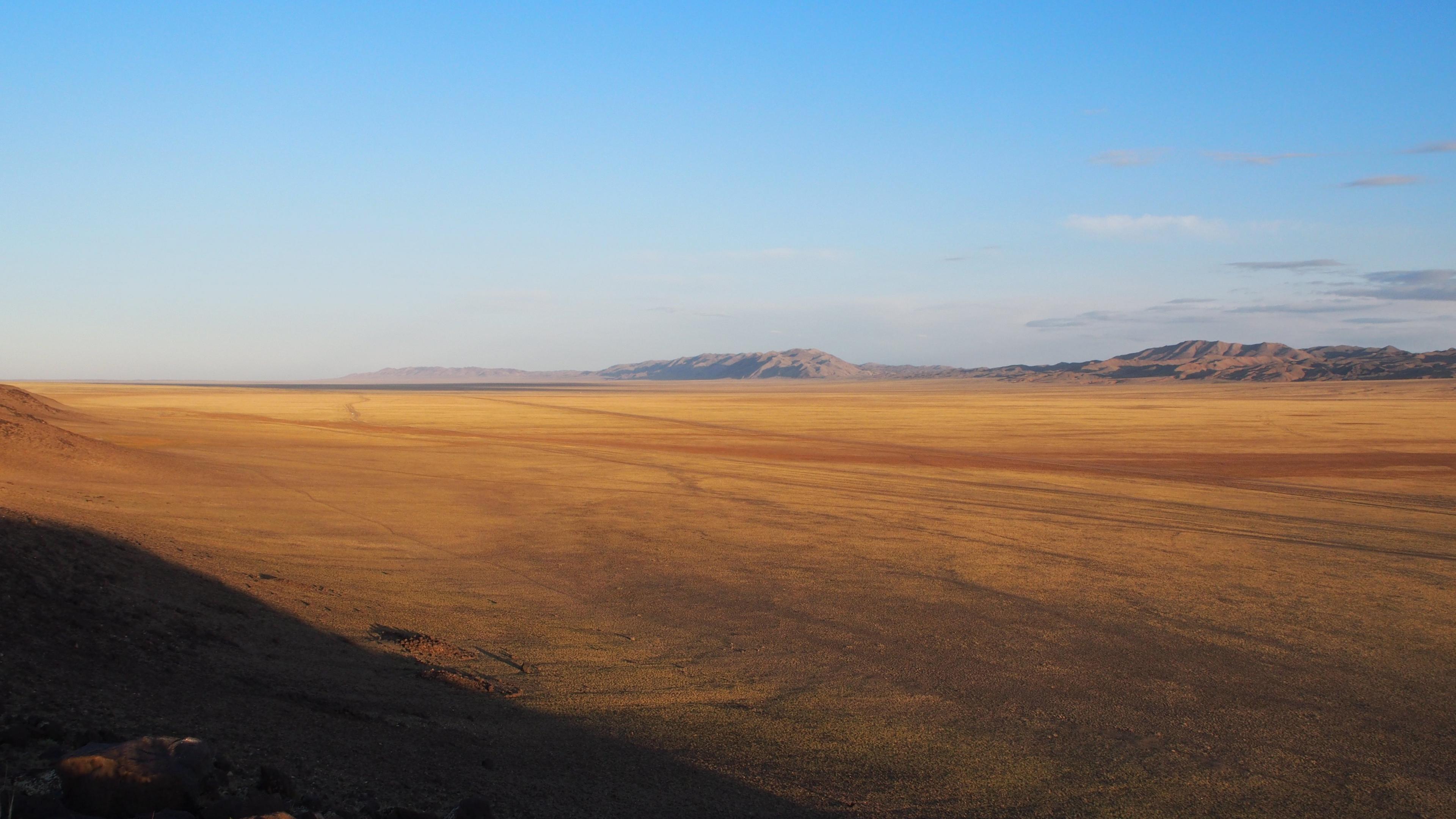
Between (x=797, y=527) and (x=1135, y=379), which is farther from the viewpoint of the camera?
(x=1135, y=379)

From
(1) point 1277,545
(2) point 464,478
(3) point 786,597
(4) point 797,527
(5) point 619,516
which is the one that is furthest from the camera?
(2) point 464,478

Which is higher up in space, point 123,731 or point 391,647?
point 123,731

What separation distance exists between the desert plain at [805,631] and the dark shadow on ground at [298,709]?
0.13 feet

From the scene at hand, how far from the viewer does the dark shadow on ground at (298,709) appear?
16.1ft

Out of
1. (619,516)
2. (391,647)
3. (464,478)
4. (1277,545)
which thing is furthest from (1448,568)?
(464,478)

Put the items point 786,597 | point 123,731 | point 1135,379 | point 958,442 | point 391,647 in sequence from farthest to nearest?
point 1135,379
point 958,442
point 786,597
point 391,647
point 123,731

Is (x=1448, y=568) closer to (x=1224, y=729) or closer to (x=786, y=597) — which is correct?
(x=1224, y=729)

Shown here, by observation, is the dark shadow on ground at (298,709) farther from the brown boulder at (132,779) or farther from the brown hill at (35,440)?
the brown hill at (35,440)

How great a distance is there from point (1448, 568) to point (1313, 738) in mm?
8894

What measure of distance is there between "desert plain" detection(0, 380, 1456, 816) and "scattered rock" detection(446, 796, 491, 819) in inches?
11.9

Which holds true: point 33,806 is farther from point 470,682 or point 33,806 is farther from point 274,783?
point 470,682

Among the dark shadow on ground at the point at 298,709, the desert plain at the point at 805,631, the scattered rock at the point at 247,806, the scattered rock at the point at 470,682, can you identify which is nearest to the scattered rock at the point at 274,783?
the scattered rock at the point at 247,806

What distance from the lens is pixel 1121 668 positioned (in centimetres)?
857

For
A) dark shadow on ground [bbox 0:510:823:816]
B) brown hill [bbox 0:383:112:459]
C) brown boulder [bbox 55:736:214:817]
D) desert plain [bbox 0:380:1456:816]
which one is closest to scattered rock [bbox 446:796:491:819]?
dark shadow on ground [bbox 0:510:823:816]
